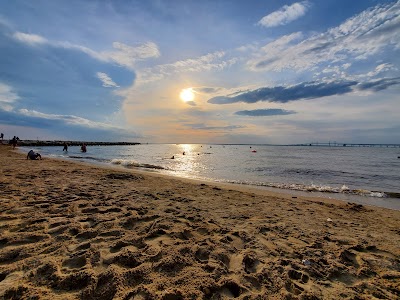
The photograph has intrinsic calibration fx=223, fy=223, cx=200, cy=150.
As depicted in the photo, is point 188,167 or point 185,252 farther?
point 188,167

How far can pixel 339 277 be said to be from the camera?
3.44 meters

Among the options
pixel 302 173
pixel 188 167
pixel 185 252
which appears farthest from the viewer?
pixel 188 167

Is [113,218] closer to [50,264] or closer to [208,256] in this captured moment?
[50,264]

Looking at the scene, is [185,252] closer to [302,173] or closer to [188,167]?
[302,173]

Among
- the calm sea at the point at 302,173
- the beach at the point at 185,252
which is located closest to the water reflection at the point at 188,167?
the calm sea at the point at 302,173

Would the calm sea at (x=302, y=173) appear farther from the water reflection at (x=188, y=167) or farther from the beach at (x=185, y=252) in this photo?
the beach at (x=185, y=252)

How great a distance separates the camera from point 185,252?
3791mm

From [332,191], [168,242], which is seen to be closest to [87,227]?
[168,242]

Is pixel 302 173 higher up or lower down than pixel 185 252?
lower down

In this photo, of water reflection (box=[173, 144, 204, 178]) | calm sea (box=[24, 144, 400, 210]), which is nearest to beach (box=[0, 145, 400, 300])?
calm sea (box=[24, 144, 400, 210])

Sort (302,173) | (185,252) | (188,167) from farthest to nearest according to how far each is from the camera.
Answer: (188,167)
(302,173)
(185,252)

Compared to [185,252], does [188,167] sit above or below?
below

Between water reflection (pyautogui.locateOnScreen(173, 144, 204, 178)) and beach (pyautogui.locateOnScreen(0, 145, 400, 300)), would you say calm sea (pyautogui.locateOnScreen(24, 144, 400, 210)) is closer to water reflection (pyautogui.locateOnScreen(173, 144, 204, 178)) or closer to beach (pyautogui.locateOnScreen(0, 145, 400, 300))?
water reflection (pyautogui.locateOnScreen(173, 144, 204, 178))

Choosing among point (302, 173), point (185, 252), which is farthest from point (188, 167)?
point (185, 252)
